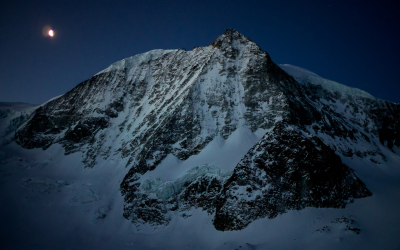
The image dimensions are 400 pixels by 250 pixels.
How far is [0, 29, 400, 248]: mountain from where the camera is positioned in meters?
32.7

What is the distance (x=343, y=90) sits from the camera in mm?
71438

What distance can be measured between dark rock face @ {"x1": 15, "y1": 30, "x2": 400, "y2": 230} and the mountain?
0.21 m

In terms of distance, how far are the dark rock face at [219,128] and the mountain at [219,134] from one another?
205mm

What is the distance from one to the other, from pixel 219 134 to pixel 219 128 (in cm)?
174

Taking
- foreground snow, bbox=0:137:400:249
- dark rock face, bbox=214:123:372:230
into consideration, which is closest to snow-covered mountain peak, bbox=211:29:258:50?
dark rock face, bbox=214:123:372:230

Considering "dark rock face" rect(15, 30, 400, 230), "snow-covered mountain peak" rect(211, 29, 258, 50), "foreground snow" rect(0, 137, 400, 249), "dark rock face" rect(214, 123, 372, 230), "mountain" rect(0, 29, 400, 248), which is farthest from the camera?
"snow-covered mountain peak" rect(211, 29, 258, 50)

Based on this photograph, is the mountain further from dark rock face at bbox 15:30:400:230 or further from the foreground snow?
the foreground snow

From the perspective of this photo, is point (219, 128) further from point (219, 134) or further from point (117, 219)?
point (117, 219)

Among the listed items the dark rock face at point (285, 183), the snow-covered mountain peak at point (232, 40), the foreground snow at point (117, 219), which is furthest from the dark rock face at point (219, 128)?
the foreground snow at point (117, 219)

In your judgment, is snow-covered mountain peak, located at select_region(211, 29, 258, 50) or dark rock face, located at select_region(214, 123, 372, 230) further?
snow-covered mountain peak, located at select_region(211, 29, 258, 50)

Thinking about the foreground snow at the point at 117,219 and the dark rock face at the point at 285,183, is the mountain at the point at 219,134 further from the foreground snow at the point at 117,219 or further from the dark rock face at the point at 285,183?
the foreground snow at the point at 117,219

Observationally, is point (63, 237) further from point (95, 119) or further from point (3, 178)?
point (95, 119)

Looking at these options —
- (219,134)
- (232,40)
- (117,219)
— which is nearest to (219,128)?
(219,134)

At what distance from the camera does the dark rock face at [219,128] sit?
32500 mm
